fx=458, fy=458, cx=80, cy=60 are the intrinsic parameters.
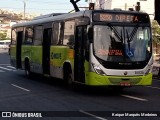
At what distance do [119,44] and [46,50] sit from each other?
5.92m

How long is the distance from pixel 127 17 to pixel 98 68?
2.26 meters

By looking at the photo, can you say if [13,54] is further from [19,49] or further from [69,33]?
[69,33]

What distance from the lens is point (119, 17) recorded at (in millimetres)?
Answer: 16844

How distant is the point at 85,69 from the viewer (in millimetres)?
16734

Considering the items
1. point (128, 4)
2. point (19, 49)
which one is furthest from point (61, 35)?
point (128, 4)

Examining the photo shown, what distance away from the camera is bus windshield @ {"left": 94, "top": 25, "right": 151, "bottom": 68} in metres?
16.5

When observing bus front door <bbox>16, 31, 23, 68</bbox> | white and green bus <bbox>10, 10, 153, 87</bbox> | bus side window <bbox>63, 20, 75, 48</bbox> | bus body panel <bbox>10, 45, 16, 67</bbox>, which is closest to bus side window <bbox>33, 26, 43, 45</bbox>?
bus front door <bbox>16, 31, 23, 68</bbox>

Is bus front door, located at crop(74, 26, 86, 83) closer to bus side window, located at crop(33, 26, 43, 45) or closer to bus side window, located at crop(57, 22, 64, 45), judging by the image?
bus side window, located at crop(57, 22, 64, 45)

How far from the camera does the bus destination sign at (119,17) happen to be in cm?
1662

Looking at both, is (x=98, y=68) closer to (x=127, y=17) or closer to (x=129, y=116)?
(x=127, y=17)

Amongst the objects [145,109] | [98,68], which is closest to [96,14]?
[98,68]

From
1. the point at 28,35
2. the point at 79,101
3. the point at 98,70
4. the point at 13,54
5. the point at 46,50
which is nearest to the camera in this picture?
the point at 79,101

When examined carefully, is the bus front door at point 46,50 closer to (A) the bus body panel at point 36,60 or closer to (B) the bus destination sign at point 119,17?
(A) the bus body panel at point 36,60

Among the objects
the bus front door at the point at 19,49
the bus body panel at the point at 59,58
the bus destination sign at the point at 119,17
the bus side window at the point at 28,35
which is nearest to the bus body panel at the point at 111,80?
the bus body panel at the point at 59,58
